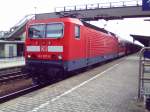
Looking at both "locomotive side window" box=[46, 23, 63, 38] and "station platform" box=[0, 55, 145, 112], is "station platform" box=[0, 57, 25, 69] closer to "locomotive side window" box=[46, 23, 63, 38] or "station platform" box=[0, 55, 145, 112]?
"locomotive side window" box=[46, 23, 63, 38]

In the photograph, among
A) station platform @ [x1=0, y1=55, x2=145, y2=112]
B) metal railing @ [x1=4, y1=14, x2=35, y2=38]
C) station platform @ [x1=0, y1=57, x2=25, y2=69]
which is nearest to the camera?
station platform @ [x1=0, y1=55, x2=145, y2=112]

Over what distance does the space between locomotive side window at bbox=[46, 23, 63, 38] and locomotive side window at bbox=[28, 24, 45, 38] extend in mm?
278

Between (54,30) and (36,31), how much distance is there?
3.40 ft

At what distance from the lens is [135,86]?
35.2 feet

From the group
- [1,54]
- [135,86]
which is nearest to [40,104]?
[135,86]

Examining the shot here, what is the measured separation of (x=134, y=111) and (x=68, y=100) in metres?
1.90

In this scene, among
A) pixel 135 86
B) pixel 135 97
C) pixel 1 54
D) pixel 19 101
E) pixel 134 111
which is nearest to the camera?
pixel 134 111

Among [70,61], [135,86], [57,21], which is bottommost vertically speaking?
[135,86]

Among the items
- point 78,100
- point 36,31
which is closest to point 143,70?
point 78,100

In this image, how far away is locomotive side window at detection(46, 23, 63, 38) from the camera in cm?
1237

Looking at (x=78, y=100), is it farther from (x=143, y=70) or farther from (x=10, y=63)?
(x=10, y=63)

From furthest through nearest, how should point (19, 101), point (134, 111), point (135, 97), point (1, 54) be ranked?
point (1, 54) < point (135, 97) < point (19, 101) < point (134, 111)

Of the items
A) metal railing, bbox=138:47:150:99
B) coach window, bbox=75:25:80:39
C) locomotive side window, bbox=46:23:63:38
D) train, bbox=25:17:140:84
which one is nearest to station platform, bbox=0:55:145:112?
metal railing, bbox=138:47:150:99

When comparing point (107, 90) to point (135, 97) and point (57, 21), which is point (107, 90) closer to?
point (135, 97)
